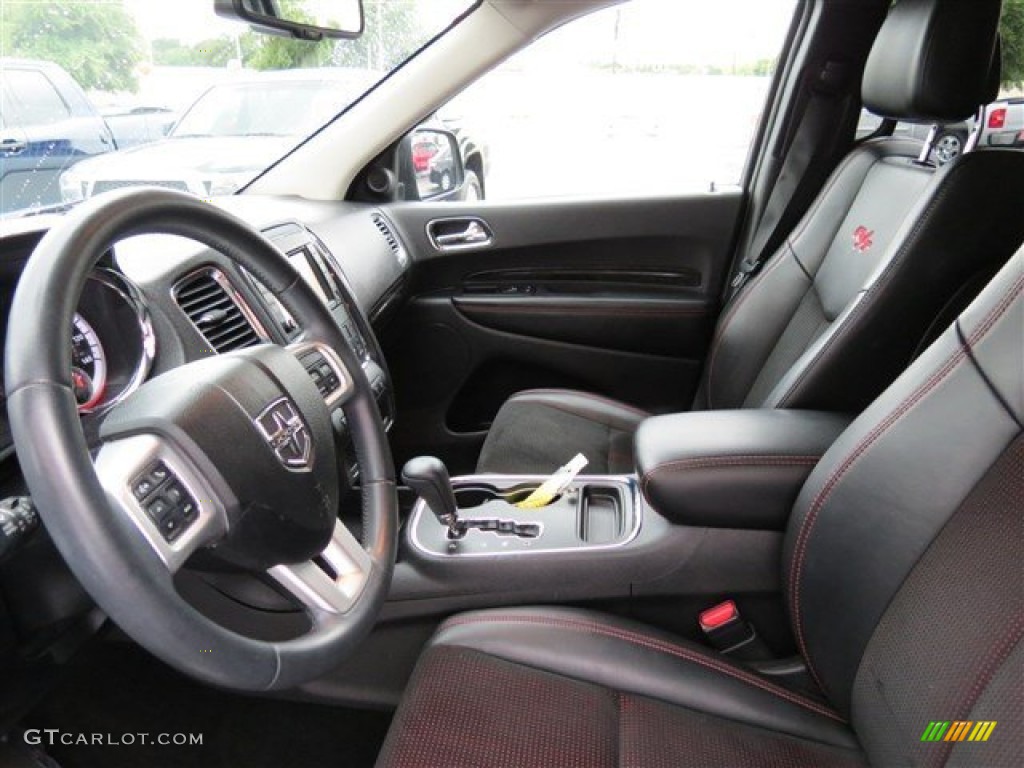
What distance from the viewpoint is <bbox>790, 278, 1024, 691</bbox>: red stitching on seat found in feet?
2.96

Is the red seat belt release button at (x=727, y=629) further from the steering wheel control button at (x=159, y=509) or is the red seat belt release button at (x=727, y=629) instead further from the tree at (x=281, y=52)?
the tree at (x=281, y=52)

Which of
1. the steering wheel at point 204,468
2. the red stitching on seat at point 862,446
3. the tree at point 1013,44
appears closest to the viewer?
the steering wheel at point 204,468

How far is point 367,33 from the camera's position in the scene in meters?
1.89

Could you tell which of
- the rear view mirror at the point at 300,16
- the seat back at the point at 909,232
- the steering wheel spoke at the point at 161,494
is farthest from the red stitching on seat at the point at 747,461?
the rear view mirror at the point at 300,16

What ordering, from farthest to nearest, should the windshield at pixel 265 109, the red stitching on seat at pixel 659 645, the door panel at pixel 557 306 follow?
the door panel at pixel 557 306, the windshield at pixel 265 109, the red stitching on seat at pixel 659 645

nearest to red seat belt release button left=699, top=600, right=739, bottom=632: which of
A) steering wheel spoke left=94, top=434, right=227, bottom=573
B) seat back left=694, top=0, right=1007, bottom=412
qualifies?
seat back left=694, top=0, right=1007, bottom=412

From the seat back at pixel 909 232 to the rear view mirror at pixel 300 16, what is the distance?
1067 millimetres

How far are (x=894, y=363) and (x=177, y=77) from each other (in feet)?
5.16

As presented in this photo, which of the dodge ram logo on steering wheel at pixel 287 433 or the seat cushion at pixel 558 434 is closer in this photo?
the dodge ram logo on steering wheel at pixel 287 433

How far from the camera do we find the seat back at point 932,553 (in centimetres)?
80

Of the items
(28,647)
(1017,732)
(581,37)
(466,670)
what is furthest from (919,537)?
(581,37)

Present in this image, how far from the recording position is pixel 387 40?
1.99 m

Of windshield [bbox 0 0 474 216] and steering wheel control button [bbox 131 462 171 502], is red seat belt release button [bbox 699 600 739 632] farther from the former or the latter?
windshield [bbox 0 0 474 216]

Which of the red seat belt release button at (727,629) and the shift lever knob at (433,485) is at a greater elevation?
the shift lever knob at (433,485)
